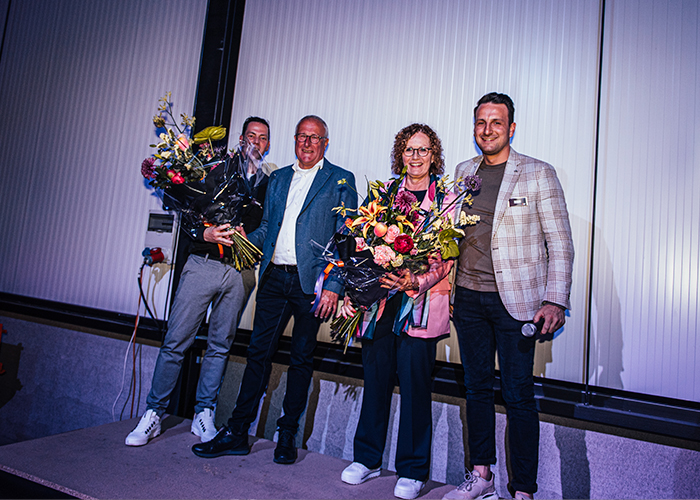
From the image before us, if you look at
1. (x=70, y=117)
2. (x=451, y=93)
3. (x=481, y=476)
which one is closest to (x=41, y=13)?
(x=70, y=117)

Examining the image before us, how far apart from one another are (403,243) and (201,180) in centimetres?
126

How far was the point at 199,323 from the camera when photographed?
270cm

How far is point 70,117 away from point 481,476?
4.46 m

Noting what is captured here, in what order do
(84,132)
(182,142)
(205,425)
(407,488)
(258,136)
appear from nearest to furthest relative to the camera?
(407,488), (182,142), (205,425), (258,136), (84,132)

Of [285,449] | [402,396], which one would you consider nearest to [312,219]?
[402,396]

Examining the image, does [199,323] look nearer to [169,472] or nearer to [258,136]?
[169,472]

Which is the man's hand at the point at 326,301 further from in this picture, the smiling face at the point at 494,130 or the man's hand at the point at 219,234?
the smiling face at the point at 494,130

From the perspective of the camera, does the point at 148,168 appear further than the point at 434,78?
No

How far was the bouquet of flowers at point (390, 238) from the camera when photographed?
203 cm

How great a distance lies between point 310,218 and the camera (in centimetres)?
255

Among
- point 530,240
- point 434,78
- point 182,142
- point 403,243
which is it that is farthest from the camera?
point 434,78

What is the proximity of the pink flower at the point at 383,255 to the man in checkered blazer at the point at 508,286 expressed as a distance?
1.71 feet

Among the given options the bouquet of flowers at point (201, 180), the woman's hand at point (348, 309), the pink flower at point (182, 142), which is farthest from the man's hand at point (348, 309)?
the pink flower at point (182, 142)

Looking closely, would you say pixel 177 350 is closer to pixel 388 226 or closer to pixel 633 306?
pixel 388 226
